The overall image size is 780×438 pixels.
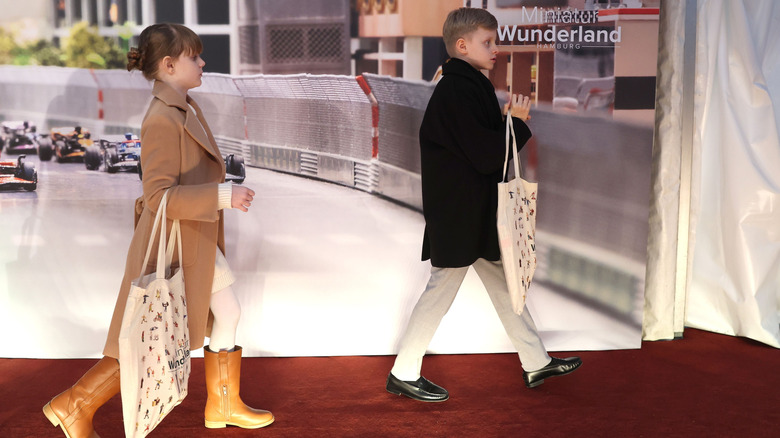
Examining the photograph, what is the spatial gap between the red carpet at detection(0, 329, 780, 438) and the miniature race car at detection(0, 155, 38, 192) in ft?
2.48

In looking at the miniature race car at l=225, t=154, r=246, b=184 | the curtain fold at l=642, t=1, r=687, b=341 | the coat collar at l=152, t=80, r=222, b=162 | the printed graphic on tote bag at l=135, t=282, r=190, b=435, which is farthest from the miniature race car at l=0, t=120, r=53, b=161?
the curtain fold at l=642, t=1, r=687, b=341

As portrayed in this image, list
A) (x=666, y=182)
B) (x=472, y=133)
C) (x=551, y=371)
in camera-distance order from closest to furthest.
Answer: (x=472, y=133) → (x=551, y=371) → (x=666, y=182)

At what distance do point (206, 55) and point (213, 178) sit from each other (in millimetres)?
1112

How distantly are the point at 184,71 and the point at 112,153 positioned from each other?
120 centimetres

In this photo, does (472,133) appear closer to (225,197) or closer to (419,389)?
(225,197)

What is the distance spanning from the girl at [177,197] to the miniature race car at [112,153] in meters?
1.02

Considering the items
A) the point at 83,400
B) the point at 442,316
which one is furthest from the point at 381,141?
the point at 83,400

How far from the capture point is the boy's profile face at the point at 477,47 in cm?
281

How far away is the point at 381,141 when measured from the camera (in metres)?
3.53

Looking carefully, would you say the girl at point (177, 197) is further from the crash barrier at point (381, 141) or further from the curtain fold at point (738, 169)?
the curtain fold at point (738, 169)

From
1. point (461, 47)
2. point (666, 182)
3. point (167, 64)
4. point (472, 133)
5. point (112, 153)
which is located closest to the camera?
point (167, 64)

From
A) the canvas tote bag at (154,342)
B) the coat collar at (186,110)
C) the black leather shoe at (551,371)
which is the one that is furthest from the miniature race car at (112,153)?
the black leather shoe at (551,371)

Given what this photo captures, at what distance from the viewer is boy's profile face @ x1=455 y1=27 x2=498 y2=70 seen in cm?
281

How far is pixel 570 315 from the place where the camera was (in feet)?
11.9
